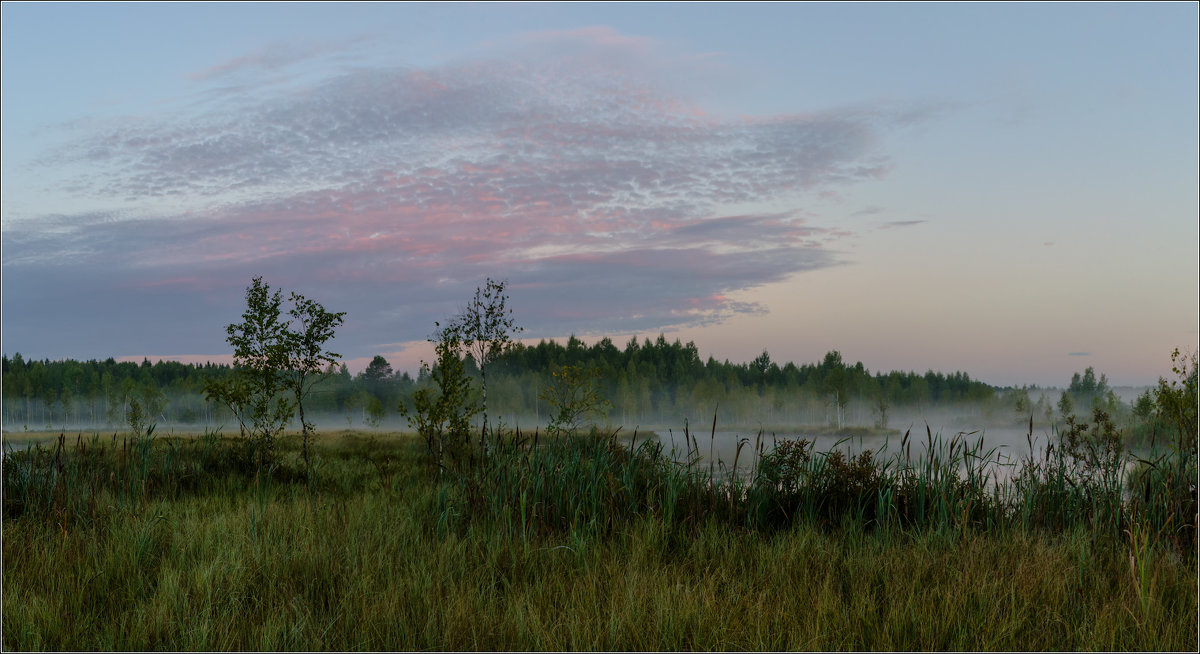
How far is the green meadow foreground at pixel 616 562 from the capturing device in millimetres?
4352

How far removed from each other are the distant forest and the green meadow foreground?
55229mm

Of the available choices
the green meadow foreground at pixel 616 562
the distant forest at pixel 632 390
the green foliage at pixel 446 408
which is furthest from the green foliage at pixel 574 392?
the distant forest at pixel 632 390

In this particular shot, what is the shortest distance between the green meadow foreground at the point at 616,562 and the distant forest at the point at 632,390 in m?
55.2

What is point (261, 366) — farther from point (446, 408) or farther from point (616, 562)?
point (616, 562)

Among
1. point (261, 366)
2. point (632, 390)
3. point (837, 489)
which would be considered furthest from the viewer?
point (632, 390)

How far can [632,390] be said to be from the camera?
7275 centimetres

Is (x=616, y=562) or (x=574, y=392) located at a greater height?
(x=574, y=392)

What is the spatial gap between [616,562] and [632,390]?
222ft

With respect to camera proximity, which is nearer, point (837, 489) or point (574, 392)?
point (837, 489)

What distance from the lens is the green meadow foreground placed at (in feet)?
14.3

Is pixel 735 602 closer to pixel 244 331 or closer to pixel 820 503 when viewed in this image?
pixel 820 503

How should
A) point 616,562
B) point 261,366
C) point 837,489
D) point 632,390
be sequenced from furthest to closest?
1. point 632,390
2. point 261,366
3. point 837,489
4. point 616,562

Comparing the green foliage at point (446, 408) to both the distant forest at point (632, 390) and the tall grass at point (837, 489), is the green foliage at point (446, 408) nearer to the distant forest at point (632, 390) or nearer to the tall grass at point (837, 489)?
the tall grass at point (837, 489)

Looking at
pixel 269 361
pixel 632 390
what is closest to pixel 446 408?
pixel 269 361
